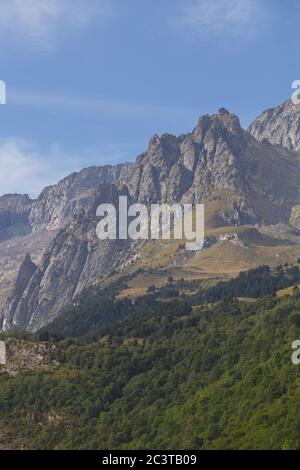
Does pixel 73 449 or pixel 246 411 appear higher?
pixel 246 411

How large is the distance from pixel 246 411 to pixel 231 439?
16876 mm

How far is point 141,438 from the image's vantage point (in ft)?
607

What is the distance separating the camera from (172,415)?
193750 millimetres
